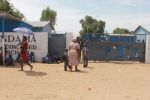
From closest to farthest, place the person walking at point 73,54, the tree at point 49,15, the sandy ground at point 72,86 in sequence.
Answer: the sandy ground at point 72,86 → the person walking at point 73,54 → the tree at point 49,15

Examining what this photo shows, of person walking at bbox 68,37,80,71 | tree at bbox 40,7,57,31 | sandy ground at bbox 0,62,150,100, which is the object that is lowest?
sandy ground at bbox 0,62,150,100

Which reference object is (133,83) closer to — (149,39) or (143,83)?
(143,83)

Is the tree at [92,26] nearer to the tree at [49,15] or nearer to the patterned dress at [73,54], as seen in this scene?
the tree at [49,15]

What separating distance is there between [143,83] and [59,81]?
9.92 feet

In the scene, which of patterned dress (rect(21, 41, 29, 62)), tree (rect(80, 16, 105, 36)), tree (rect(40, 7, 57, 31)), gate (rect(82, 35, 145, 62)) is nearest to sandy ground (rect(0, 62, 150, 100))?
patterned dress (rect(21, 41, 29, 62))

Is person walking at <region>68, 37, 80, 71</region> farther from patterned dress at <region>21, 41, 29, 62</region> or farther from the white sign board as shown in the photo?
the white sign board

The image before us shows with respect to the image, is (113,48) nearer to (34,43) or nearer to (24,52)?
(34,43)

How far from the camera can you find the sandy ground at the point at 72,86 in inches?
445

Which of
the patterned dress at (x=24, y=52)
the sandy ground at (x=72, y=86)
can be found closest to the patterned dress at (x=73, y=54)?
the sandy ground at (x=72, y=86)

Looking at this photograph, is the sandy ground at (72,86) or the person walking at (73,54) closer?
the sandy ground at (72,86)

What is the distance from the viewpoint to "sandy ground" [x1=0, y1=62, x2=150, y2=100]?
11.3 metres

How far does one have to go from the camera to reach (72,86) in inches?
525

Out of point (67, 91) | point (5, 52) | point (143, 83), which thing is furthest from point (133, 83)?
point (5, 52)

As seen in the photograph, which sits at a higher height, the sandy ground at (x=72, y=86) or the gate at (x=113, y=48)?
the gate at (x=113, y=48)
